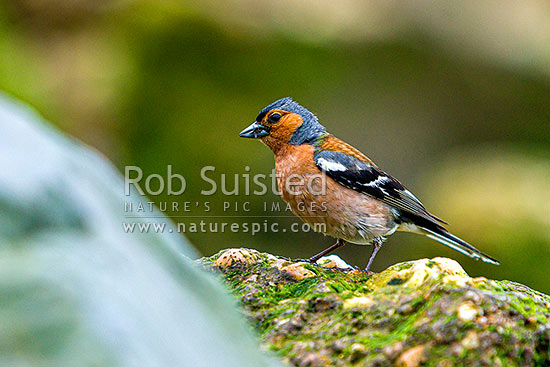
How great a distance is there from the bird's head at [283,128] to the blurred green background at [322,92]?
328 cm

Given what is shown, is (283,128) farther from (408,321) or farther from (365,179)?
(408,321)

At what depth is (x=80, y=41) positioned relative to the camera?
10.7m

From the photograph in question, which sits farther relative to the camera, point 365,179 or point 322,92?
point 322,92

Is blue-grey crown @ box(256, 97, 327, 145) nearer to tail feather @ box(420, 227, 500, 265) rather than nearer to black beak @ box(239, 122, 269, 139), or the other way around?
black beak @ box(239, 122, 269, 139)

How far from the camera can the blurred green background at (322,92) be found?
9.13 m

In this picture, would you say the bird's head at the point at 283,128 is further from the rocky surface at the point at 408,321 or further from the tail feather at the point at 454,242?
the rocky surface at the point at 408,321

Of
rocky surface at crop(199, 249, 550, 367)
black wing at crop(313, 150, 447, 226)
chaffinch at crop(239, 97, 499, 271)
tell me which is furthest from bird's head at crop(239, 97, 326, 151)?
rocky surface at crop(199, 249, 550, 367)

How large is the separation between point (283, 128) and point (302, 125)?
0.19 metres

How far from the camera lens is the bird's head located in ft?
17.8

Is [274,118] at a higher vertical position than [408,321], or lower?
higher

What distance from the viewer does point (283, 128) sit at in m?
5.46

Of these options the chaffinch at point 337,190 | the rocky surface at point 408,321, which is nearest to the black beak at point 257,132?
the chaffinch at point 337,190

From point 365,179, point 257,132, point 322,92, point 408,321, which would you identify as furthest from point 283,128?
point 322,92

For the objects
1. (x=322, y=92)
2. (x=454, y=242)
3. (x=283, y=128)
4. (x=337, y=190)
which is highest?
(x=283, y=128)
